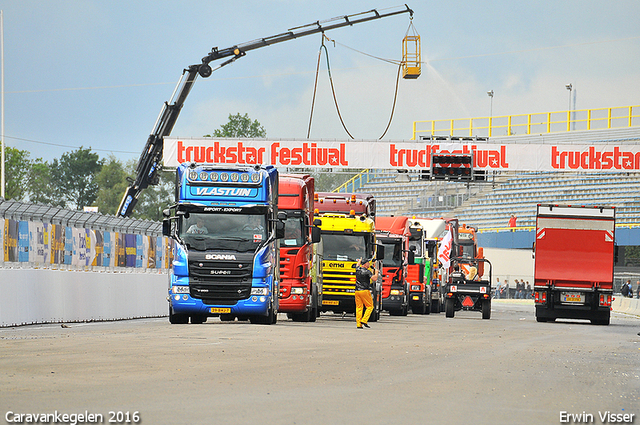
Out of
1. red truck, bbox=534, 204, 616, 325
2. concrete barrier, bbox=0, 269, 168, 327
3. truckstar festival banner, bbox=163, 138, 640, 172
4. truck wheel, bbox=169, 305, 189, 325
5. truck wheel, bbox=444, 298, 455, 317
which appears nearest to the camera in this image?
concrete barrier, bbox=0, 269, 168, 327

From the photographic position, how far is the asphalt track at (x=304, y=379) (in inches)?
323

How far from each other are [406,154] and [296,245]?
20.8m

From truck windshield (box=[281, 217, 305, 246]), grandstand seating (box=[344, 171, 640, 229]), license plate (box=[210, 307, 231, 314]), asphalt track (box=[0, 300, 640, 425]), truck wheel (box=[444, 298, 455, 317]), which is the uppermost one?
grandstand seating (box=[344, 171, 640, 229])

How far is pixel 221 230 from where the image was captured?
21.8m

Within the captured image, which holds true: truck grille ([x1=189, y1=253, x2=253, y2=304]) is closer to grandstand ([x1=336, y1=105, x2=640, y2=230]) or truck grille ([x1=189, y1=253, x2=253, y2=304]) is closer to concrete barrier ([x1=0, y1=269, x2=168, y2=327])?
concrete barrier ([x1=0, y1=269, x2=168, y2=327])

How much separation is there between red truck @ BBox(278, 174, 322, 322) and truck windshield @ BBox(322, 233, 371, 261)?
353 centimetres

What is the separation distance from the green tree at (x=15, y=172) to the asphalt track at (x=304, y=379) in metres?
92.2

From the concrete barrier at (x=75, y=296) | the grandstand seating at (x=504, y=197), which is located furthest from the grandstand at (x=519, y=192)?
the concrete barrier at (x=75, y=296)

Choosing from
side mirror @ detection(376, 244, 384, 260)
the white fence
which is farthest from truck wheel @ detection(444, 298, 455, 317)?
the white fence

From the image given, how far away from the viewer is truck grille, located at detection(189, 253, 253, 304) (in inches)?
853

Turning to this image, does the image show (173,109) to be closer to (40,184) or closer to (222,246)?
(222,246)

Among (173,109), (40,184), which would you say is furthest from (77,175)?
(173,109)

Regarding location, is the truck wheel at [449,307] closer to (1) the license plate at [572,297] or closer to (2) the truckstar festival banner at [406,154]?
(1) the license plate at [572,297]

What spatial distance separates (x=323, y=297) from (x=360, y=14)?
20.8 meters
